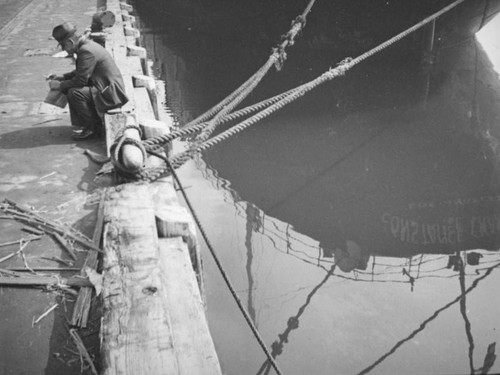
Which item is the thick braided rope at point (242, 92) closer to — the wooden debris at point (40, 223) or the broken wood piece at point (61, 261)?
the wooden debris at point (40, 223)

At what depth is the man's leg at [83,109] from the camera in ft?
18.7

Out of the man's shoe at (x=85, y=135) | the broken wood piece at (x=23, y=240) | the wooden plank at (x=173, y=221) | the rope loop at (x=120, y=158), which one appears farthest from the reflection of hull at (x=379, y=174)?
the broken wood piece at (x=23, y=240)

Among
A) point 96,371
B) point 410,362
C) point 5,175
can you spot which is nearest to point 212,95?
point 5,175

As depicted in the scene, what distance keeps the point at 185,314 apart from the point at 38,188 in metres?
2.96

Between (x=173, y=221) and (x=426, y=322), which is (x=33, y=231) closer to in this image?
(x=173, y=221)

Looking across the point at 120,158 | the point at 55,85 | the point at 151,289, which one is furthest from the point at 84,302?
the point at 55,85

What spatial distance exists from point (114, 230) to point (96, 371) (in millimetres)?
871

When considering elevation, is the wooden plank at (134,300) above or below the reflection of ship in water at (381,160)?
below

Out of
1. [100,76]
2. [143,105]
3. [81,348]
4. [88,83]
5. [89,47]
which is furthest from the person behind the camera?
[143,105]

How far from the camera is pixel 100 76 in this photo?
5570 millimetres

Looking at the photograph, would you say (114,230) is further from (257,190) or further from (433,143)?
(433,143)

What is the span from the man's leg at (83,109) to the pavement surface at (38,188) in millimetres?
230

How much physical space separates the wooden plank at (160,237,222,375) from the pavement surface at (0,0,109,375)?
649 millimetres

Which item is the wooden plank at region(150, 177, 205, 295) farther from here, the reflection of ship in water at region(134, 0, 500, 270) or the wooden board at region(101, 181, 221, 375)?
the reflection of ship in water at region(134, 0, 500, 270)
